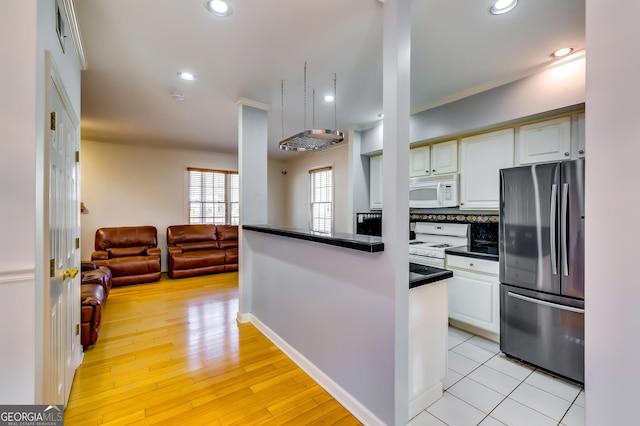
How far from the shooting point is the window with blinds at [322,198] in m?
5.92

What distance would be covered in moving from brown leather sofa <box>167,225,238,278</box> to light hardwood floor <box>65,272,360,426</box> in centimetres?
179

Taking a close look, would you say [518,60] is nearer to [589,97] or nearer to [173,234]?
[589,97]

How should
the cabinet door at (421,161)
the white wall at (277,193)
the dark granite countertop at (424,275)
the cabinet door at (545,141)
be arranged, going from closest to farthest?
the dark granite countertop at (424,275) < the cabinet door at (545,141) < the cabinet door at (421,161) < the white wall at (277,193)

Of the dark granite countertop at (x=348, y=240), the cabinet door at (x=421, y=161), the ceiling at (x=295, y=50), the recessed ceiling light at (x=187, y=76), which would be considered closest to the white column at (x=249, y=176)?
the ceiling at (x=295, y=50)

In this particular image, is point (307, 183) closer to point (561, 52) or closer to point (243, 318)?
point (243, 318)

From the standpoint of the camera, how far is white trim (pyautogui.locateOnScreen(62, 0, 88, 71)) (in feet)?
5.41

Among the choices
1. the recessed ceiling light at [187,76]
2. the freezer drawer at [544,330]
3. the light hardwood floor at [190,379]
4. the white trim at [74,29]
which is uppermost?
the recessed ceiling light at [187,76]

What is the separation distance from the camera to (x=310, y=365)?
216 centimetres

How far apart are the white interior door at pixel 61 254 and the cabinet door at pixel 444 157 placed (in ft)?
11.6

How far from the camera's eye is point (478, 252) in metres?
2.83

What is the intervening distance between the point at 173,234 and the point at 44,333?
4.78 meters

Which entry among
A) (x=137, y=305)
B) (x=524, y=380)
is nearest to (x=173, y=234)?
(x=137, y=305)

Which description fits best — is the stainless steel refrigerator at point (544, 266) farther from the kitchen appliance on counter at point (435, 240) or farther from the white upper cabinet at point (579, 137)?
the kitchen appliance on counter at point (435, 240)

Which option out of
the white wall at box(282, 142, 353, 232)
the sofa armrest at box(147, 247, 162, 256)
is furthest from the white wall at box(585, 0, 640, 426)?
the sofa armrest at box(147, 247, 162, 256)
